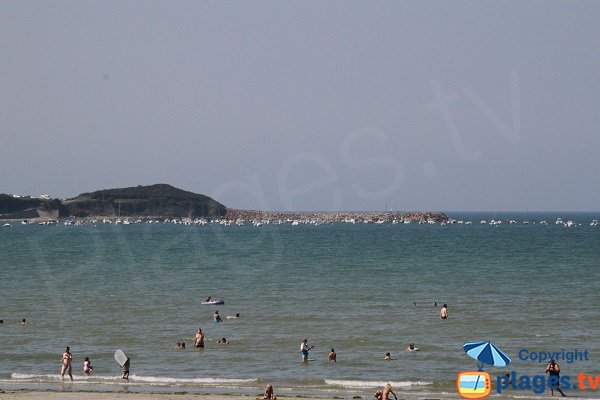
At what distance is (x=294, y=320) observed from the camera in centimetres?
5125

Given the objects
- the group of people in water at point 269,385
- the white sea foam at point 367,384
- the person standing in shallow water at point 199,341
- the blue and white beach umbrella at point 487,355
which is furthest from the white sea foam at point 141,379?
the blue and white beach umbrella at point 487,355

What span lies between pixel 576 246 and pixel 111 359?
351 feet

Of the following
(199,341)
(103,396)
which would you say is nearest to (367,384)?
(103,396)

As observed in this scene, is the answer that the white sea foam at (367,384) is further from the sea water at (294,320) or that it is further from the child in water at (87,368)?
the child in water at (87,368)

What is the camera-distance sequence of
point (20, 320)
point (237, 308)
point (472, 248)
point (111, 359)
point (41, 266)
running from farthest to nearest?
point (472, 248), point (41, 266), point (237, 308), point (20, 320), point (111, 359)

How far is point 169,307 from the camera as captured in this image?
5866 centimetres

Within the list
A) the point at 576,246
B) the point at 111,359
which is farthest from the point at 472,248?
the point at 111,359

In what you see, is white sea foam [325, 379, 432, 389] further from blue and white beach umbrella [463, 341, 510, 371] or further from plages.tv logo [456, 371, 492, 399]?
blue and white beach umbrella [463, 341, 510, 371]

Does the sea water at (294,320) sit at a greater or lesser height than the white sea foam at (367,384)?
greater

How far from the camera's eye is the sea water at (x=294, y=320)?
35.7 metres

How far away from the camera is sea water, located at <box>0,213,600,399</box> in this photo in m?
35.7

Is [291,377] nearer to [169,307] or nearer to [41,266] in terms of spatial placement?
[169,307]

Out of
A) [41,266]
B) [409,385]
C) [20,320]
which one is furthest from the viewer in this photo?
[41,266]

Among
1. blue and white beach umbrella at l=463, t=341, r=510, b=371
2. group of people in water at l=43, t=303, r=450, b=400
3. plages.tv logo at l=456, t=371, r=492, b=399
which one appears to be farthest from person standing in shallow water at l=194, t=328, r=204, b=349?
blue and white beach umbrella at l=463, t=341, r=510, b=371
